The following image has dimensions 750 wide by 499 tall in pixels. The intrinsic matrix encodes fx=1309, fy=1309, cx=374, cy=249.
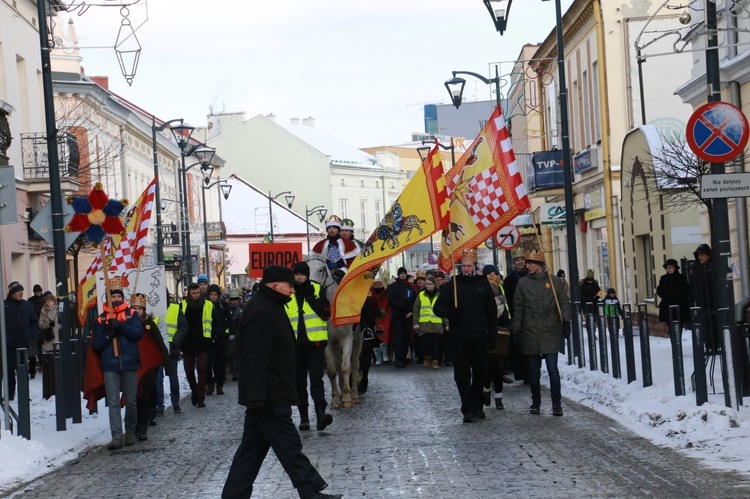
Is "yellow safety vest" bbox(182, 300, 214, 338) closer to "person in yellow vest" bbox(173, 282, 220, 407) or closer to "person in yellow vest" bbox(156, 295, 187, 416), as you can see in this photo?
"person in yellow vest" bbox(173, 282, 220, 407)

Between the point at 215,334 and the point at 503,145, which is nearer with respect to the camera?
the point at 503,145

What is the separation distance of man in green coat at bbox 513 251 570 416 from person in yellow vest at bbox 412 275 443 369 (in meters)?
9.58

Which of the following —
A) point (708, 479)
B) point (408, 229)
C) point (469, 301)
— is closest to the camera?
point (708, 479)

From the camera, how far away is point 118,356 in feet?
45.9

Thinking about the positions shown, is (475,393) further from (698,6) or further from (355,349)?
(698,6)

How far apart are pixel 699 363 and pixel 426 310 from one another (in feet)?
39.2

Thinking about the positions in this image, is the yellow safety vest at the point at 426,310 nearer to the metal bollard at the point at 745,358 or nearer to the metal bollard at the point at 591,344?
the metal bollard at the point at 591,344

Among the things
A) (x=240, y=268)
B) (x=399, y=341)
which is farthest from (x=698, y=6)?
(x=240, y=268)

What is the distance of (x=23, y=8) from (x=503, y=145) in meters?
21.1

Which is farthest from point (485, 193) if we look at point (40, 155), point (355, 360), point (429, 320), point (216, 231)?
point (216, 231)

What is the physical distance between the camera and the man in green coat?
14.8m

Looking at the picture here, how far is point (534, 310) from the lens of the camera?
1491cm

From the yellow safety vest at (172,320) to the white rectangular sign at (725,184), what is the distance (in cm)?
849

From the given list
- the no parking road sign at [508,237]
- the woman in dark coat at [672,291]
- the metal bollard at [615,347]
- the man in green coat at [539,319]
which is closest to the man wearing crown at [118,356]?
the man in green coat at [539,319]
